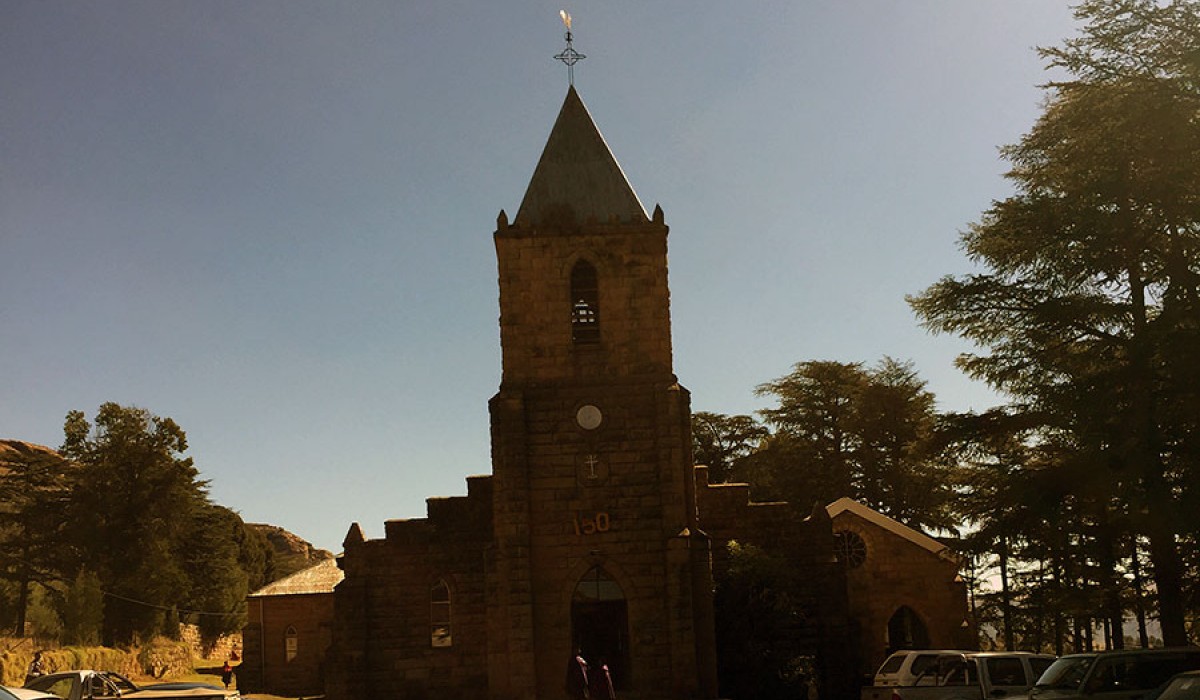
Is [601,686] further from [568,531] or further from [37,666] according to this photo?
[37,666]

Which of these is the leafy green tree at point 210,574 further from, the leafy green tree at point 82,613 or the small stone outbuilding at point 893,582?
the small stone outbuilding at point 893,582

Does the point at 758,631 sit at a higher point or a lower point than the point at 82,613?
lower

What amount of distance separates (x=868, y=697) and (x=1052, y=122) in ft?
36.5

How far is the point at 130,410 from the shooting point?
51.1 meters

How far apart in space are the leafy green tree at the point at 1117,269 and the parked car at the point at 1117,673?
2.21 meters

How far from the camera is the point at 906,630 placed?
105 feet

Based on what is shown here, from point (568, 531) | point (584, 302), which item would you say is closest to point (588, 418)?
point (568, 531)

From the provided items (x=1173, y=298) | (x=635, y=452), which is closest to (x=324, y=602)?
(x=635, y=452)

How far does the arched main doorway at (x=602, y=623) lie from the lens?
83.1 feet

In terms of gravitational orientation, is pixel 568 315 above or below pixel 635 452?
above

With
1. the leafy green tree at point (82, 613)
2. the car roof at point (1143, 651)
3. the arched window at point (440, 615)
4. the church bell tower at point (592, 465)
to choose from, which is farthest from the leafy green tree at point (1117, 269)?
the leafy green tree at point (82, 613)

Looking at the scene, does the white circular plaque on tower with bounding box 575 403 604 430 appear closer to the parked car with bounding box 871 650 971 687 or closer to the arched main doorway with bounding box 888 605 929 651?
the parked car with bounding box 871 650 971 687

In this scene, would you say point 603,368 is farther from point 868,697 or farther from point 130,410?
point 130,410

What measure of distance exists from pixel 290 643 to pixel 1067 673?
30.8 m
